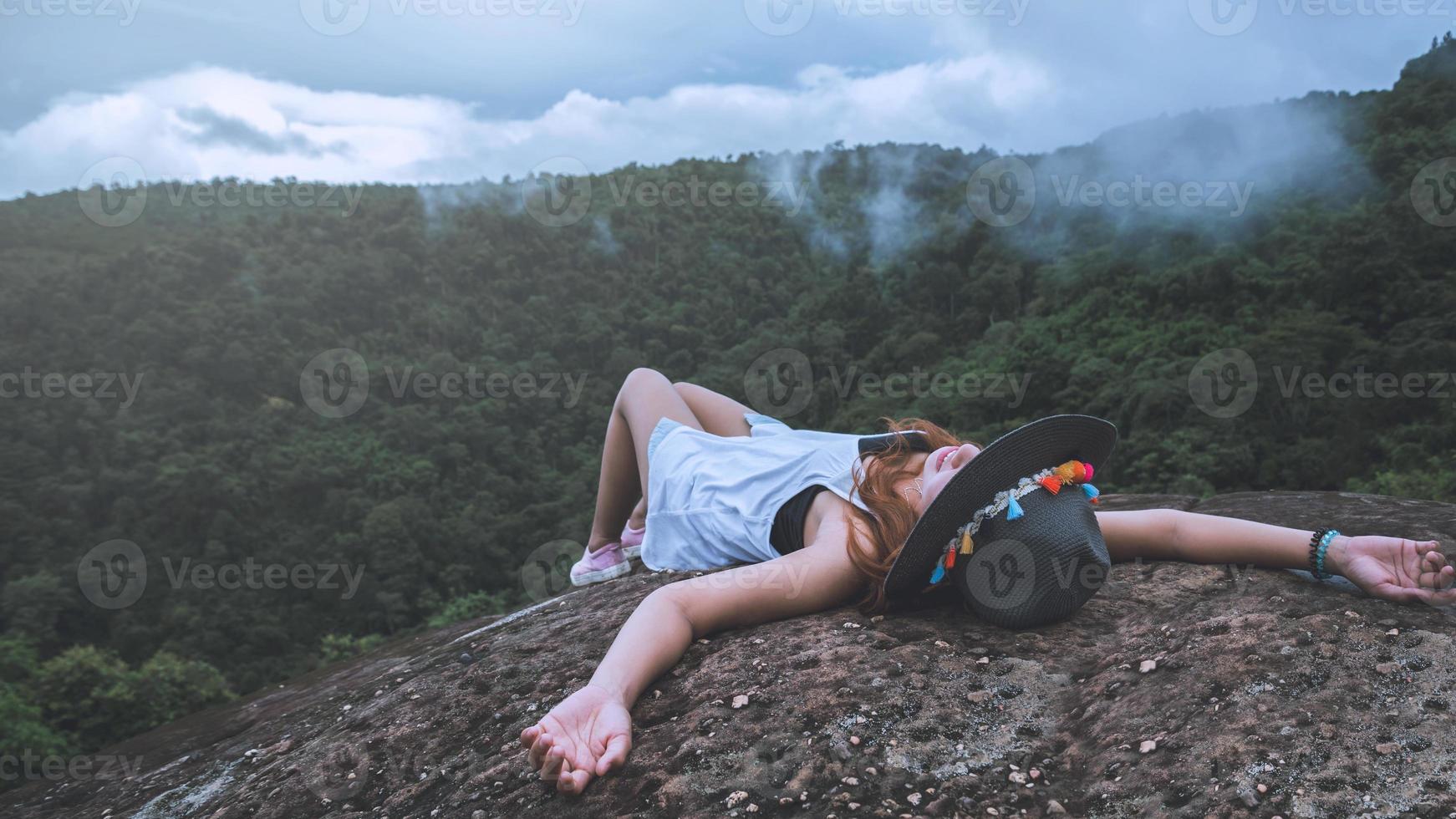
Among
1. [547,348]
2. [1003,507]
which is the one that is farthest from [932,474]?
[547,348]

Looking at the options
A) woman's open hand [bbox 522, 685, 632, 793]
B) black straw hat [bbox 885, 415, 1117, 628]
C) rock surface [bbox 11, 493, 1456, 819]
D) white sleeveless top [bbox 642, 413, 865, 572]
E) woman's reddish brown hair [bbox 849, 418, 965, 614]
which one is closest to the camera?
rock surface [bbox 11, 493, 1456, 819]

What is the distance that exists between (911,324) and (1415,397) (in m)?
25.6

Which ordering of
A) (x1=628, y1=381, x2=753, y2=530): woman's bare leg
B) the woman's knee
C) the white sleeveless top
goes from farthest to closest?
(x1=628, y1=381, x2=753, y2=530): woman's bare leg
the woman's knee
the white sleeveless top

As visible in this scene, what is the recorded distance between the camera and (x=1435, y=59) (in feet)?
110

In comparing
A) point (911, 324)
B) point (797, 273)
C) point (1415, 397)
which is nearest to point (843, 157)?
point (797, 273)

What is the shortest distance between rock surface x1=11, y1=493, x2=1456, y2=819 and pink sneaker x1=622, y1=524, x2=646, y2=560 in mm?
1248

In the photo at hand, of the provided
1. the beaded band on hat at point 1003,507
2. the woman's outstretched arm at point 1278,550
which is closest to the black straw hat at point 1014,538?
the beaded band on hat at point 1003,507

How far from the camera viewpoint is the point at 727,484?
3.46m

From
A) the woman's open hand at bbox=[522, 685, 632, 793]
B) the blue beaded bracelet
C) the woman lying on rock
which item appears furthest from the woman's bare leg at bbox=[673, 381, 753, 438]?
the blue beaded bracelet

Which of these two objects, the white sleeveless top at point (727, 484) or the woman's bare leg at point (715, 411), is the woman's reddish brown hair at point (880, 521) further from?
the woman's bare leg at point (715, 411)

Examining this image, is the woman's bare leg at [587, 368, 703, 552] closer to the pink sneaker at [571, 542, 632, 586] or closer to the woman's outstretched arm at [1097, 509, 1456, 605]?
the pink sneaker at [571, 542, 632, 586]

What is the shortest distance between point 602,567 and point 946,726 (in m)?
2.47

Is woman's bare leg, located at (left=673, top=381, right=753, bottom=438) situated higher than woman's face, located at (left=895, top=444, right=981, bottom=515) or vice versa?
woman's bare leg, located at (left=673, top=381, right=753, bottom=438)

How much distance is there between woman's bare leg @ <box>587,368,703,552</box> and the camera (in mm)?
4047
